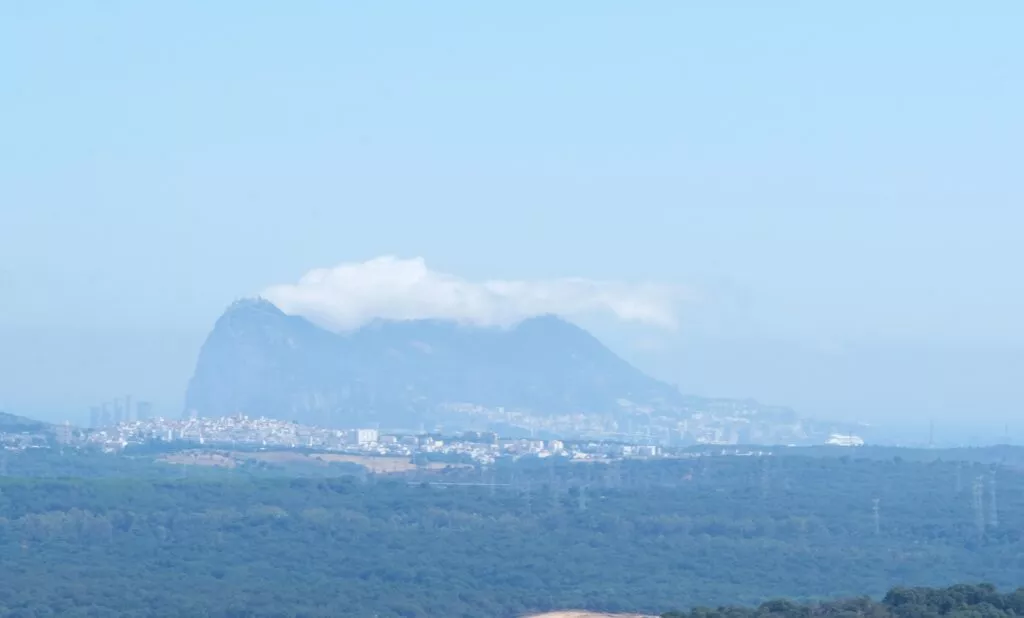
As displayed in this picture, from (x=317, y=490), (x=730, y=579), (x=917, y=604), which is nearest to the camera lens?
(x=917, y=604)

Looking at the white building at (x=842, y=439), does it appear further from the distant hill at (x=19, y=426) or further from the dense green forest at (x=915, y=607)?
the dense green forest at (x=915, y=607)

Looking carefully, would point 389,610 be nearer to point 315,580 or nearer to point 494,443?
point 315,580

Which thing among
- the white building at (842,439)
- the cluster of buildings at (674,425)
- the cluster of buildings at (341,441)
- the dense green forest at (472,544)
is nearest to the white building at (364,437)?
the cluster of buildings at (341,441)

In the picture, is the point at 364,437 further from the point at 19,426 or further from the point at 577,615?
the point at 577,615

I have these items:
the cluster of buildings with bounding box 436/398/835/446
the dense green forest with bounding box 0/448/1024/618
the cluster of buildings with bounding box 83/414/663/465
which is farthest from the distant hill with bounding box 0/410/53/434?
the cluster of buildings with bounding box 436/398/835/446

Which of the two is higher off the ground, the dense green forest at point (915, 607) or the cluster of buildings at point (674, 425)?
the cluster of buildings at point (674, 425)

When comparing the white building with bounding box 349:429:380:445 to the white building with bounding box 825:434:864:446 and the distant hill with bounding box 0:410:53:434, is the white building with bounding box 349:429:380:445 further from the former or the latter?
the white building with bounding box 825:434:864:446

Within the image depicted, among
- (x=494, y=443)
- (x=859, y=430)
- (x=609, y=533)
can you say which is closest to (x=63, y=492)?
(x=609, y=533)

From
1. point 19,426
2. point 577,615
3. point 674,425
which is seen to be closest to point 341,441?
point 19,426
